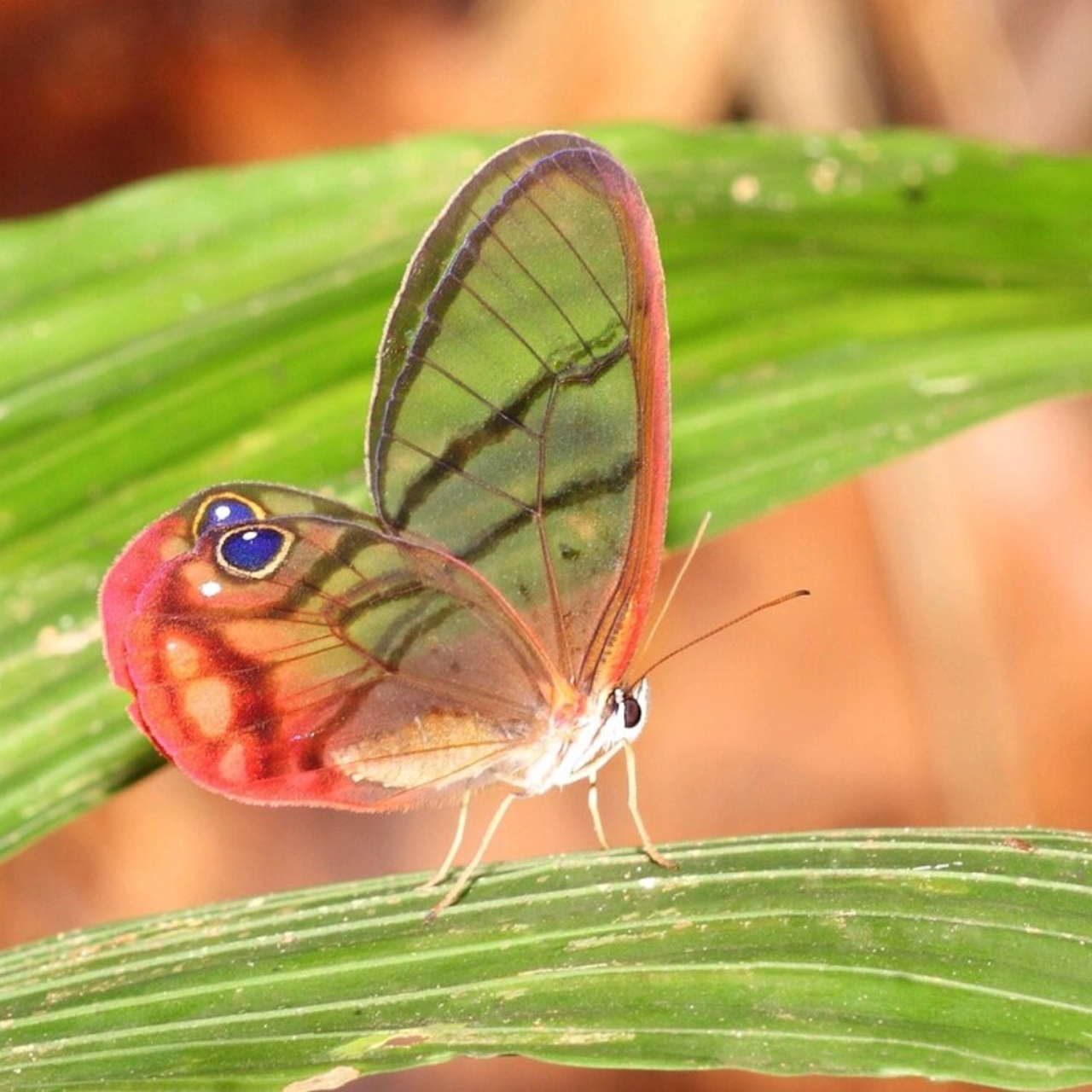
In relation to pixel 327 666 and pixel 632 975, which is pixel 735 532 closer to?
pixel 327 666

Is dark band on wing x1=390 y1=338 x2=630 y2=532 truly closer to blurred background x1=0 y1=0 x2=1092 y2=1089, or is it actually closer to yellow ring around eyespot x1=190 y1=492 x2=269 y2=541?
yellow ring around eyespot x1=190 y1=492 x2=269 y2=541

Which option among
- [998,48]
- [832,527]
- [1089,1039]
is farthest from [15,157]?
[1089,1039]

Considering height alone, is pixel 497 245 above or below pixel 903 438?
above

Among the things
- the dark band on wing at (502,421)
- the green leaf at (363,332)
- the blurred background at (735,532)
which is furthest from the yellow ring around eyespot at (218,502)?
the blurred background at (735,532)

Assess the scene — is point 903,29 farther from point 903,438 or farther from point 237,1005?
point 237,1005

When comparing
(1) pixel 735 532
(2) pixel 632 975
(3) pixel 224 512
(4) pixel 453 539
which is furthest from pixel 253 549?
(1) pixel 735 532

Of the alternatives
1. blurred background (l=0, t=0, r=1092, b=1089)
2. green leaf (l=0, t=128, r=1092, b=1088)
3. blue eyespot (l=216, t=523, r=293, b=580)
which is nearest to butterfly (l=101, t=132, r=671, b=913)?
blue eyespot (l=216, t=523, r=293, b=580)

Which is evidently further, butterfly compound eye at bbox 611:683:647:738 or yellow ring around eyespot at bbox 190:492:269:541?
butterfly compound eye at bbox 611:683:647:738
